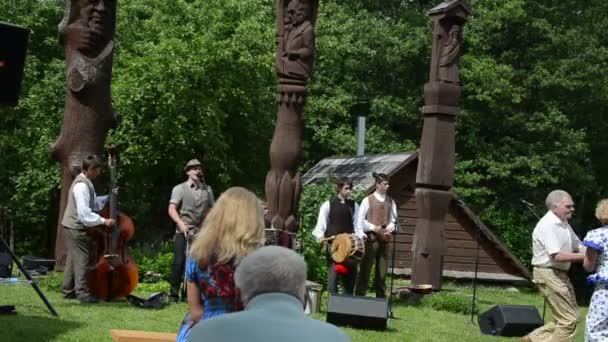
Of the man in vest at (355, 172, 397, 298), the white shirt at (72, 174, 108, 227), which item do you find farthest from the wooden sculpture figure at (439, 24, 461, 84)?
the white shirt at (72, 174, 108, 227)

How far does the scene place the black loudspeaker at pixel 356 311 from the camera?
1100cm

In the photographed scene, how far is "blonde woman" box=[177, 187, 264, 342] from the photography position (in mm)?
5301

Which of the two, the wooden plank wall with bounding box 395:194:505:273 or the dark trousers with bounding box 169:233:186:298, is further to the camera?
the wooden plank wall with bounding box 395:194:505:273

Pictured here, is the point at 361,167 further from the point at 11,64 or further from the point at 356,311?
the point at 11,64

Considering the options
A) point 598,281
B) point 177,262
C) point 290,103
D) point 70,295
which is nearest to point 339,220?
point 290,103

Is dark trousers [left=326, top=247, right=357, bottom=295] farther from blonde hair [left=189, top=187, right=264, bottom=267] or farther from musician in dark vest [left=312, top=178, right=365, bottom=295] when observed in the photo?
blonde hair [left=189, top=187, right=264, bottom=267]

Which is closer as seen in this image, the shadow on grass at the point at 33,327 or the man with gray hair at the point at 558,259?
the shadow on grass at the point at 33,327

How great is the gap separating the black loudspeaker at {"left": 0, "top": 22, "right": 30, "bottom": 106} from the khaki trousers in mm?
5473

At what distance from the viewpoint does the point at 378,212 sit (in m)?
13.2

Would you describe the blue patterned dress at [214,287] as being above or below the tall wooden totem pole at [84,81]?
below

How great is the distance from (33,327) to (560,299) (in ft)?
16.9

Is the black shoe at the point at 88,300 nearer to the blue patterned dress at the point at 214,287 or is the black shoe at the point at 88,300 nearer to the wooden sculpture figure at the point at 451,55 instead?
the blue patterned dress at the point at 214,287

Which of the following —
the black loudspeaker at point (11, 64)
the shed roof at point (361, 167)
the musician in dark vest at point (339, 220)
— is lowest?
the musician in dark vest at point (339, 220)

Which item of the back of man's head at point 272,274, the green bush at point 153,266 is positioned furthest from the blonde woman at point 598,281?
the green bush at point 153,266
